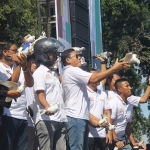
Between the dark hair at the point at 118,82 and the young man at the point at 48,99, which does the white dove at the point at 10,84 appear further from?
the dark hair at the point at 118,82

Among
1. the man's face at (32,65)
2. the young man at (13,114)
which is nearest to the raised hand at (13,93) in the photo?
the young man at (13,114)

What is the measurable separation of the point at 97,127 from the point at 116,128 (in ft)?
3.72

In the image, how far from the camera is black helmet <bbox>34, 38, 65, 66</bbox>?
26.5ft

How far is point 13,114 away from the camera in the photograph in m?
7.86

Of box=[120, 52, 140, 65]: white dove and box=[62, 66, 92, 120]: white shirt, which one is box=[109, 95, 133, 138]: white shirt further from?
box=[120, 52, 140, 65]: white dove

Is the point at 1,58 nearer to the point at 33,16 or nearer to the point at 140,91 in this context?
the point at 33,16

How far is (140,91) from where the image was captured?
89.0 ft

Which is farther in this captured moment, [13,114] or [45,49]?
[45,49]

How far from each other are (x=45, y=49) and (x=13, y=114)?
0.89 metres

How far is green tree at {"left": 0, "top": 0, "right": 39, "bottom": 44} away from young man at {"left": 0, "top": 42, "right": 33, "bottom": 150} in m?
12.8

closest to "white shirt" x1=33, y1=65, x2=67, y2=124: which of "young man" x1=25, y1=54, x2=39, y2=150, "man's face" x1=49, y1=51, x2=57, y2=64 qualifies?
"man's face" x1=49, y1=51, x2=57, y2=64

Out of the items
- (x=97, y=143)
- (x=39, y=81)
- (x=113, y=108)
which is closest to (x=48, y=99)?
(x=39, y=81)

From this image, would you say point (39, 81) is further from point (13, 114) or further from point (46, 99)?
point (13, 114)

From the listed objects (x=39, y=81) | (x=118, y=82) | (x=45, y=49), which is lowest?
(x=118, y=82)
